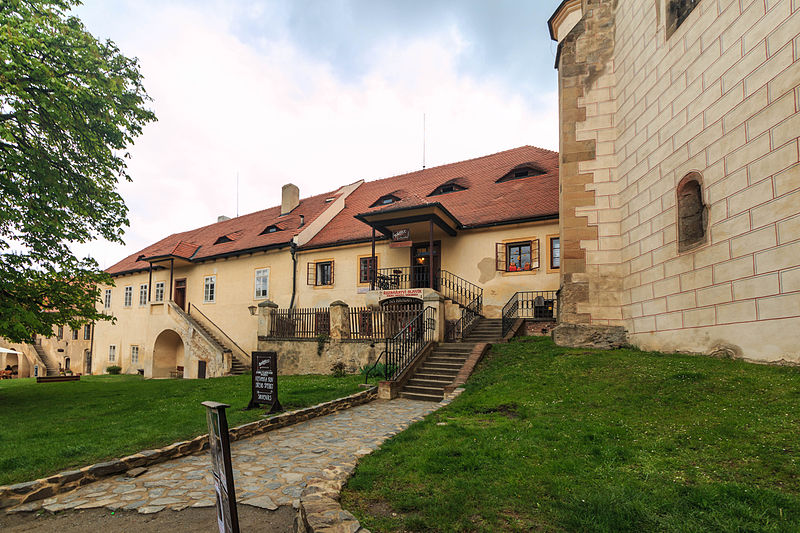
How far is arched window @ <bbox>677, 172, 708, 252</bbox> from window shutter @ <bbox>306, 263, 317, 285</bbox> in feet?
55.0

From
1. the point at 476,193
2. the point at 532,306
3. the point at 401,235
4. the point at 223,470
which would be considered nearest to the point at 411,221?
the point at 401,235

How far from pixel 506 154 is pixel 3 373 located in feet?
110

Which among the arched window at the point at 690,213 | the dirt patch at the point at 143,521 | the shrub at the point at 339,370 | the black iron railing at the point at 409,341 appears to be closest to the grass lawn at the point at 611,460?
the dirt patch at the point at 143,521

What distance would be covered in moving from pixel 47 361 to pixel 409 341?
36250mm

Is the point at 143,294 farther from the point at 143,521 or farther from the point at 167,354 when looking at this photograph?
the point at 143,521

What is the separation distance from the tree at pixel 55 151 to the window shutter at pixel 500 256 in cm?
1283

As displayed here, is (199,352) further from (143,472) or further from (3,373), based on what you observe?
(143,472)

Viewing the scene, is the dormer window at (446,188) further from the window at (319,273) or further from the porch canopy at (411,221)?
the window at (319,273)

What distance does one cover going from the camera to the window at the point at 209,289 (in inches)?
1018

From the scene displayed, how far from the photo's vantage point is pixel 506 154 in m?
23.2

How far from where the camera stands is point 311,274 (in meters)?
22.5

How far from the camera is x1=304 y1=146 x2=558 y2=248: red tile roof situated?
18.2 meters

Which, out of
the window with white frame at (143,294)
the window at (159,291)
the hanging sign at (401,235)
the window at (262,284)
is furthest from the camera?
the window with white frame at (143,294)

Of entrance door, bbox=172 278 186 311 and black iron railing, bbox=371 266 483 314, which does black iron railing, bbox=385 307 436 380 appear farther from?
entrance door, bbox=172 278 186 311
